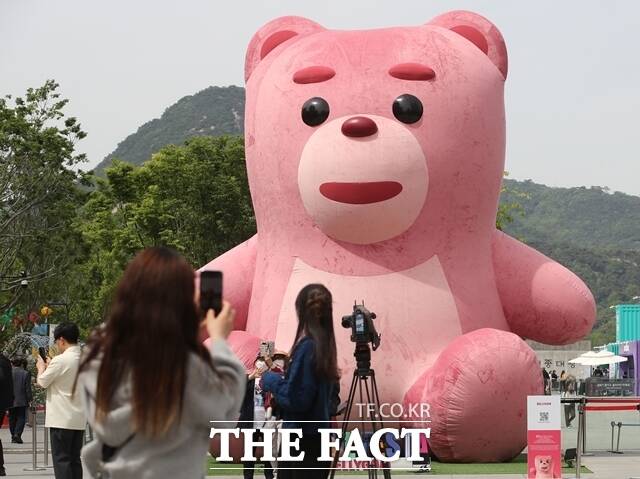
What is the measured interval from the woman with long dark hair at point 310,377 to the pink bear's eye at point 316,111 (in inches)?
243

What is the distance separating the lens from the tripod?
A: 33.4ft

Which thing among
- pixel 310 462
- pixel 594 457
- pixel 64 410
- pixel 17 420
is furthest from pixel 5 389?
pixel 594 457

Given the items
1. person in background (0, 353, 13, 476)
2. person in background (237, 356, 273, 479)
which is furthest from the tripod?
person in background (0, 353, 13, 476)

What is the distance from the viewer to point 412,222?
1234 cm

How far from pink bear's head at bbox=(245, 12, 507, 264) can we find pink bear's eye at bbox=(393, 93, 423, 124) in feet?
0.03

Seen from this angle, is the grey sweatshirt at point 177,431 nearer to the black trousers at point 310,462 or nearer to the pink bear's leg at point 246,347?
the black trousers at point 310,462

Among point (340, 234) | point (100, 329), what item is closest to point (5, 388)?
point (340, 234)

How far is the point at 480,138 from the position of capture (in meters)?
12.5

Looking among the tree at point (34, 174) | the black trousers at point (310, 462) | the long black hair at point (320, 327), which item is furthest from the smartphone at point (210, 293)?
the tree at point (34, 174)

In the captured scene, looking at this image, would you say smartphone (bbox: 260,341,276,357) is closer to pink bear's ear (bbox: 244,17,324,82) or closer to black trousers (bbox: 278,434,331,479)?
pink bear's ear (bbox: 244,17,324,82)

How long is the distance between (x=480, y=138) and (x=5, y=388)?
5388mm

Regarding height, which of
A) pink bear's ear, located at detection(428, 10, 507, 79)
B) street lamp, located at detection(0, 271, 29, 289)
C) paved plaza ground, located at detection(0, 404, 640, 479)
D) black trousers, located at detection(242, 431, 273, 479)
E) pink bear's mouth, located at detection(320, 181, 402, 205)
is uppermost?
pink bear's ear, located at detection(428, 10, 507, 79)

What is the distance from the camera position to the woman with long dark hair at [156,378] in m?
3.60

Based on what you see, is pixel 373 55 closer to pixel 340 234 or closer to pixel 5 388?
pixel 340 234
